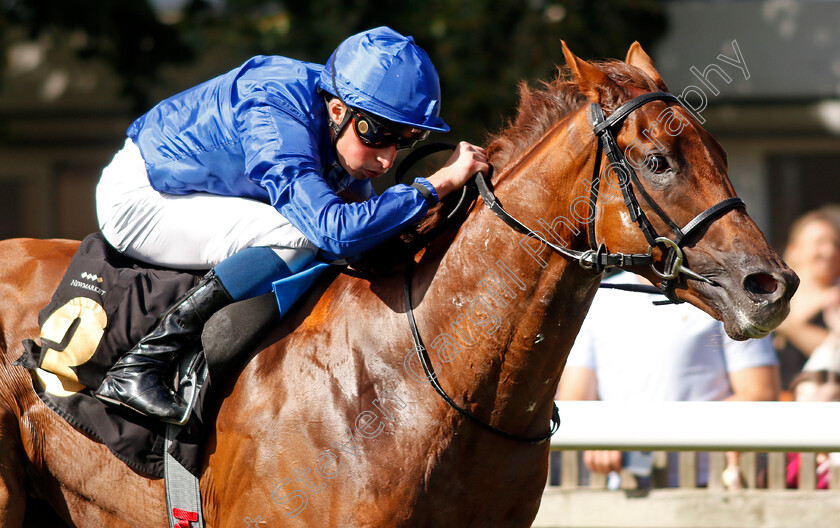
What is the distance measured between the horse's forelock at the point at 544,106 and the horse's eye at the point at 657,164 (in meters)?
0.26

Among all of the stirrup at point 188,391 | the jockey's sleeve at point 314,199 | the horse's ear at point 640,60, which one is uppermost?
the horse's ear at point 640,60

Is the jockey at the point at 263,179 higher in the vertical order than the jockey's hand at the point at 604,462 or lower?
higher

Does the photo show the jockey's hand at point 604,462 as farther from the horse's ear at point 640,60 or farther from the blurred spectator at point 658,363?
the horse's ear at point 640,60

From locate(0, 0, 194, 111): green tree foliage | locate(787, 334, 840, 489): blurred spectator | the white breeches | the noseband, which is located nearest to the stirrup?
the white breeches

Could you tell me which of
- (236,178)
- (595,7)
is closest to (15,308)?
(236,178)

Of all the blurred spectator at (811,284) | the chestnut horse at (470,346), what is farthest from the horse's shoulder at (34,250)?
the blurred spectator at (811,284)

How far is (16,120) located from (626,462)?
10363mm

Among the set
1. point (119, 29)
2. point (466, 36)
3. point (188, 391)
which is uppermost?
point (119, 29)

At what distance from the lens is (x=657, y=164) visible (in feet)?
7.64

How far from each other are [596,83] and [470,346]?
80 cm

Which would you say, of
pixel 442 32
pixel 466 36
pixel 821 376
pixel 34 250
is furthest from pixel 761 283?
pixel 466 36

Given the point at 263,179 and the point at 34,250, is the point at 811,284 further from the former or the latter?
the point at 34,250

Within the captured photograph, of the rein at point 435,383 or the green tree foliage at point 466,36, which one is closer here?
the rein at point 435,383

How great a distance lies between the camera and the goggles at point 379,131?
2680 millimetres
